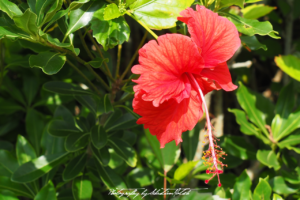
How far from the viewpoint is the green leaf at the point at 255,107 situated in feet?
4.53

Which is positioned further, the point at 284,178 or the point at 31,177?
the point at 284,178

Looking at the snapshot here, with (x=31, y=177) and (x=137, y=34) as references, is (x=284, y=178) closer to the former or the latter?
(x=31, y=177)

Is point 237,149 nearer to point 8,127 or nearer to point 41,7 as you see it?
point 41,7

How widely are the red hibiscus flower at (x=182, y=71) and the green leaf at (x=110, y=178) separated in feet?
1.62

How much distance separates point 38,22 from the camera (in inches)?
31.9

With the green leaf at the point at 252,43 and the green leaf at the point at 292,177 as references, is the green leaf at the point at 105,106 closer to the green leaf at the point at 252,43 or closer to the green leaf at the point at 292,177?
the green leaf at the point at 252,43

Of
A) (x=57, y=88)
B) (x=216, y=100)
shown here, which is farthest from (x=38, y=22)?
(x=216, y=100)

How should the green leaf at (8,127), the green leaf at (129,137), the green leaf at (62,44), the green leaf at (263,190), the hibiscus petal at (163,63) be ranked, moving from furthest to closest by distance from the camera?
1. the green leaf at (8,127)
2. the green leaf at (129,137)
3. the green leaf at (263,190)
4. the green leaf at (62,44)
5. the hibiscus petal at (163,63)

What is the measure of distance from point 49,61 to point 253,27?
63 cm

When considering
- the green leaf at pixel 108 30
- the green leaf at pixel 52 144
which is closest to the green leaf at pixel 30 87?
the green leaf at pixel 52 144

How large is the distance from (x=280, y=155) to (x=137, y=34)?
3.73 ft

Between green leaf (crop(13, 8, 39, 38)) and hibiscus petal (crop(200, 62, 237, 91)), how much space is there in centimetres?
47

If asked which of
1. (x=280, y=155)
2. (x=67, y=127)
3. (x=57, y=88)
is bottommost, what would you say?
(x=280, y=155)

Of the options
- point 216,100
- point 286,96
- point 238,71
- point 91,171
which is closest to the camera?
point 91,171
